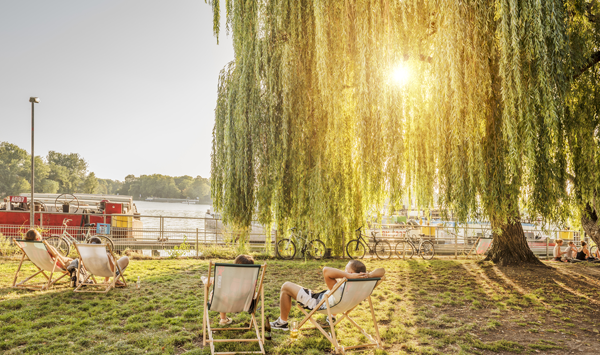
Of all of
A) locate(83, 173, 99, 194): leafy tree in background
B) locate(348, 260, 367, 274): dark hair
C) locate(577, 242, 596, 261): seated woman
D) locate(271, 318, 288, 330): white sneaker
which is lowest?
locate(577, 242, 596, 261): seated woman

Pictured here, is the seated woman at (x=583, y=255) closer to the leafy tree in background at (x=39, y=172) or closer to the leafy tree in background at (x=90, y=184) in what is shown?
the leafy tree in background at (x=39, y=172)

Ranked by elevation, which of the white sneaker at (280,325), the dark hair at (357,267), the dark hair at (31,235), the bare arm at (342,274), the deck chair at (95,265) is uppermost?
the dark hair at (31,235)

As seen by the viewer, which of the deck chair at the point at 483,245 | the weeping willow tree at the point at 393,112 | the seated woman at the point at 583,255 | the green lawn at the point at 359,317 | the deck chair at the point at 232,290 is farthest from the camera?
the deck chair at the point at 483,245

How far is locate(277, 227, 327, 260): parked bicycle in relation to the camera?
10.4 metres

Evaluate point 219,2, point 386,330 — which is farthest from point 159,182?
point 386,330

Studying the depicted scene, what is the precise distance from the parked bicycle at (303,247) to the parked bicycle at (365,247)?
1031 millimetres

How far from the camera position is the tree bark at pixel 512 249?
9.73 m

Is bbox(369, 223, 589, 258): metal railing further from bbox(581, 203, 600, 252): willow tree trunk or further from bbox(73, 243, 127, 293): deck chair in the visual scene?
bbox(73, 243, 127, 293): deck chair

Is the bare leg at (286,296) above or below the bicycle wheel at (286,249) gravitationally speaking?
above

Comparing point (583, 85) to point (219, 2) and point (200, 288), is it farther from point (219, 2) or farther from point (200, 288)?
point (219, 2)

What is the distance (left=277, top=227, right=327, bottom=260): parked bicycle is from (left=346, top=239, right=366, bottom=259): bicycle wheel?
94 cm

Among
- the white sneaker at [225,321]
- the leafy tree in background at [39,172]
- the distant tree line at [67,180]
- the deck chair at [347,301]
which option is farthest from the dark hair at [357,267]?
the leafy tree in background at [39,172]

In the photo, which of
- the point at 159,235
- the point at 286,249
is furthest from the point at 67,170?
the point at 286,249

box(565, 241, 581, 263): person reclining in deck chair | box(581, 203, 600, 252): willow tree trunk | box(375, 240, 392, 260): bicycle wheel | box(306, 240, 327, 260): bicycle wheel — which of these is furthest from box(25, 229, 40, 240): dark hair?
box(565, 241, 581, 263): person reclining in deck chair
